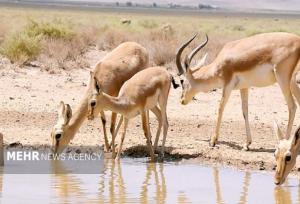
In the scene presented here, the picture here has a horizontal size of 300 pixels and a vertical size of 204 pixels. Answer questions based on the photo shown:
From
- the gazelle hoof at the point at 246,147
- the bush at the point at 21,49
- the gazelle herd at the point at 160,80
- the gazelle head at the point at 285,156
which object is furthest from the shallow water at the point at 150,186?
the bush at the point at 21,49

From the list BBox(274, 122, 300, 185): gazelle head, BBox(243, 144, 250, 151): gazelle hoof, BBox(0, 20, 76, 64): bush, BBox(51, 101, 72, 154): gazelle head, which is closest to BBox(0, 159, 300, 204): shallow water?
A: BBox(274, 122, 300, 185): gazelle head

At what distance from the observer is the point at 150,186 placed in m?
12.6

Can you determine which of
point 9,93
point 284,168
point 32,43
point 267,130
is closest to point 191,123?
point 267,130

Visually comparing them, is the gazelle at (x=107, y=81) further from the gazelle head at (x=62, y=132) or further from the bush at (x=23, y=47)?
the bush at (x=23, y=47)

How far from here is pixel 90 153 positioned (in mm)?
15109

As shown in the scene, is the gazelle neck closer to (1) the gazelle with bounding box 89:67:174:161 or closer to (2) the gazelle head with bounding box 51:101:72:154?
(2) the gazelle head with bounding box 51:101:72:154

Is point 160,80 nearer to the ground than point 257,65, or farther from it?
nearer to the ground

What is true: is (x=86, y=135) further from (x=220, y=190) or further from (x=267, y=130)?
(x=220, y=190)

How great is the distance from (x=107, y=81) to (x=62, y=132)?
1.34 metres

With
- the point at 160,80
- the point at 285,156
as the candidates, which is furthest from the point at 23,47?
the point at 285,156

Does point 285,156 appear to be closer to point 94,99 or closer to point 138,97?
point 138,97

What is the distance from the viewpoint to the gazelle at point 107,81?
1395 cm

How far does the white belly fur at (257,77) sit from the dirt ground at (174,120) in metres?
1.08

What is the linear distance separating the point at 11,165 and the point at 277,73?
453cm
